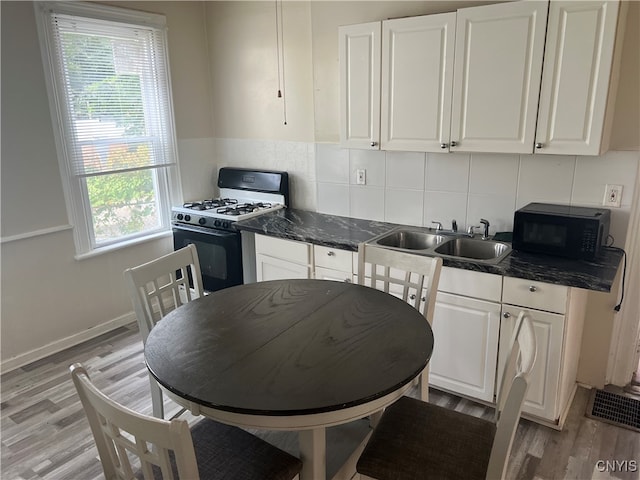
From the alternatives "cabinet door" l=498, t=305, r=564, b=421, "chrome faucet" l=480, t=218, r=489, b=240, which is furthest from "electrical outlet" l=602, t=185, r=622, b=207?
"cabinet door" l=498, t=305, r=564, b=421

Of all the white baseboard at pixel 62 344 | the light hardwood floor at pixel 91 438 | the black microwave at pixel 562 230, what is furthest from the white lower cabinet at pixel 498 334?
the white baseboard at pixel 62 344

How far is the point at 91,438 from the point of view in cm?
243

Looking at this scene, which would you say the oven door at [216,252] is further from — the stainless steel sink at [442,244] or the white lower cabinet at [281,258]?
the stainless steel sink at [442,244]

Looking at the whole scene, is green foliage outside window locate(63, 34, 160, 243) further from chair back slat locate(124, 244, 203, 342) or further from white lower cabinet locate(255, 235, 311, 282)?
chair back slat locate(124, 244, 203, 342)

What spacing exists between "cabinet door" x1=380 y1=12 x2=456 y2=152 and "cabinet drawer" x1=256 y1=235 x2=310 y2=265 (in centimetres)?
87

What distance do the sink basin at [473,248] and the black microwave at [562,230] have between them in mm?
165

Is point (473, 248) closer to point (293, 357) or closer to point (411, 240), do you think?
point (411, 240)

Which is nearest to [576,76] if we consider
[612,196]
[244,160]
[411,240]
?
[612,196]

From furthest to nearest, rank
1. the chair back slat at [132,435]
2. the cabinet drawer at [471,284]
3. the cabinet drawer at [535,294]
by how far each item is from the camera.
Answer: the cabinet drawer at [471,284] < the cabinet drawer at [535,294] < the chair back slat at [132,435]

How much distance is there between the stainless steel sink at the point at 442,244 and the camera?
261 centimetres

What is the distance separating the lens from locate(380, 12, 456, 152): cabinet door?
2.44 meters

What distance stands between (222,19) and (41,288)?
2532 millimetres

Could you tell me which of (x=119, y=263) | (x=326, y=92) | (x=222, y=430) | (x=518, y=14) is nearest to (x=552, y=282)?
(x=518, y=14)

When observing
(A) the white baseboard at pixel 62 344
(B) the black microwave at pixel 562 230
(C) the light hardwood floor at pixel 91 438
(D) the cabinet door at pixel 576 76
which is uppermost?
(D) the cabinet door at pixel 576 76
